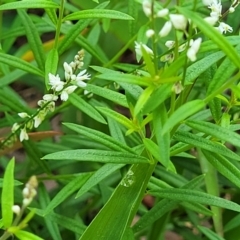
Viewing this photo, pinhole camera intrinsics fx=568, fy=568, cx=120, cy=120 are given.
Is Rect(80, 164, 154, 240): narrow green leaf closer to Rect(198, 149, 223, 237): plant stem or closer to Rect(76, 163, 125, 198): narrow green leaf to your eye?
Rect(76, 163, 125, 198): narrow green leaf

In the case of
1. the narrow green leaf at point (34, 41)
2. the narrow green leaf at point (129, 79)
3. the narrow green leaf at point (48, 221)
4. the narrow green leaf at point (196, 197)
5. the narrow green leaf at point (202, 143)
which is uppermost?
the narrow green leaf at point (129, 79)

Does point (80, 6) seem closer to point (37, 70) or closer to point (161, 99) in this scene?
point (37, 70)

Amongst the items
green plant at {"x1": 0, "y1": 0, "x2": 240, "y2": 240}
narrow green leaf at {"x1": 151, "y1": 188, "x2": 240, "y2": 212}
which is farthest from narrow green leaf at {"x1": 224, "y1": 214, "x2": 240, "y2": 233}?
narrow green leaf at {"x1": 151, "y1": 188, "x2": 240, "y2": 212}

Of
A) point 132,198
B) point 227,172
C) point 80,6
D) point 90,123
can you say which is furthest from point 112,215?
point 80,6

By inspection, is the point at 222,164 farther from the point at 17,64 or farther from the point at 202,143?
the point at 17,64

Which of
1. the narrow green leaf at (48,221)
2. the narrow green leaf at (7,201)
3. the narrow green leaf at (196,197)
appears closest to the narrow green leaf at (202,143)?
the narrow green leaf at (196,197)

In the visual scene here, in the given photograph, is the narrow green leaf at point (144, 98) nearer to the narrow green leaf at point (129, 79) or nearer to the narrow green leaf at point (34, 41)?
the narrow green leaf at point (129, 79)
